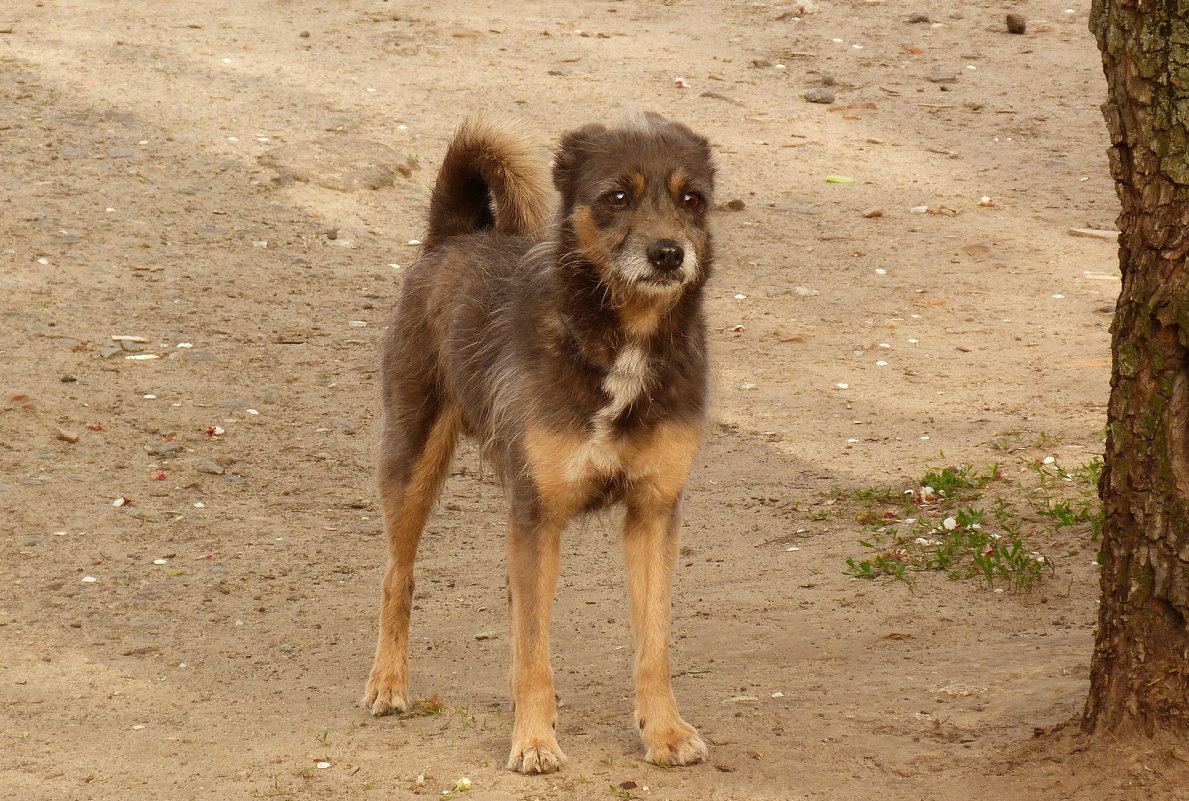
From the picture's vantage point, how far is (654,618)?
4.46 metres

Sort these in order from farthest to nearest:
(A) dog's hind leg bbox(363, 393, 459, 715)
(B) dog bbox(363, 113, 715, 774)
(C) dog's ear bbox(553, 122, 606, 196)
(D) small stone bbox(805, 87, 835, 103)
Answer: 1. (D) small stone bbox(805, 87, 835, 103)
2. (A) dog's hind leg bbox(363, 393, 459, 715)
3. (C) dog's ear bbox(553, 122, 606, 196)
4. (B) dog bbox(363, 113, 715, 774)

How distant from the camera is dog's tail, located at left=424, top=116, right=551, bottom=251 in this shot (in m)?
5.28

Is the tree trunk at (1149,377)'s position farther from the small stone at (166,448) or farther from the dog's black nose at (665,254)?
the small stone at (166,448)

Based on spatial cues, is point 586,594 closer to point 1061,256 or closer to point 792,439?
point 792,439

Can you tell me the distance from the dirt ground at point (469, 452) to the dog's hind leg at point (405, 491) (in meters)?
0.30

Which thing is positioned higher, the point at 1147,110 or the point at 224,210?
the point at 1147,110

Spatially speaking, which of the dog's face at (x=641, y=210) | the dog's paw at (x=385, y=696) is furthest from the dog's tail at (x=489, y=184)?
the dog's paw at (x=385, y=696)

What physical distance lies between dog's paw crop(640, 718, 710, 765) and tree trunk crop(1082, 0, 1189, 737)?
1323 millimetres

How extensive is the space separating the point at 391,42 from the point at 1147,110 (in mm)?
11200

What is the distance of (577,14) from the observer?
14.8 metres

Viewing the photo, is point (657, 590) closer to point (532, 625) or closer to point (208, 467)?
point (532, 625)

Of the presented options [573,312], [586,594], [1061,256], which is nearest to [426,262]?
[573,312]

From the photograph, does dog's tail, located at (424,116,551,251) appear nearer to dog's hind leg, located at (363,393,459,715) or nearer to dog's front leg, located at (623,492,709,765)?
dog's hind leg, located at (363,393,459,715)

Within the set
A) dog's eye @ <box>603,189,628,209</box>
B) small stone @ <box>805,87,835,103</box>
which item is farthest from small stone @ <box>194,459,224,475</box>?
small stone @ <box>805,87,835,103</box>
